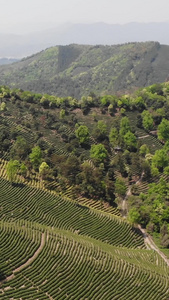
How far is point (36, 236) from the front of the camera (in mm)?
52938

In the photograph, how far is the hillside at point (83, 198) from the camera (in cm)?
4647

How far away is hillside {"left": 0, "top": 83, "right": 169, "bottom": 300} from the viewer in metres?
46.5

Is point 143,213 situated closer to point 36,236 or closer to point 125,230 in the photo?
point 125,230

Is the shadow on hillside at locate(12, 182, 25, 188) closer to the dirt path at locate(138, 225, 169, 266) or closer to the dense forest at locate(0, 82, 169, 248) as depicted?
the dense forest at locate(0, 82, 169, 248)

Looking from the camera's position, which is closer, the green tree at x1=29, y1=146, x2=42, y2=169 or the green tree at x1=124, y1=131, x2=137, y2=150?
the green tree at x1=29, y1=146, x2=42, y2=169

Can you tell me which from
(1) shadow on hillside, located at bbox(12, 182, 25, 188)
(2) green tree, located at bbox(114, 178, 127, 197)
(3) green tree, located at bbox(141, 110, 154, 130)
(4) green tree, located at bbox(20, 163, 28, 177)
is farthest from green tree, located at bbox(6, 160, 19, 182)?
(3) green tree, located at bbox(141, 110, 154, 130)

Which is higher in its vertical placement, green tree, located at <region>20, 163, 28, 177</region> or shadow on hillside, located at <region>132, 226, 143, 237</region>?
green tree, located at <region>20, 163, 28, 177</region>

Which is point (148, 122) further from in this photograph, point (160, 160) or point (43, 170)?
point (43, 170)

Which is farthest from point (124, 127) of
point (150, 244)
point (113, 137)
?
point (150, 244)

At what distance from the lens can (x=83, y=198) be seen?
74.9 metres

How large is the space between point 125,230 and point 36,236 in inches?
891

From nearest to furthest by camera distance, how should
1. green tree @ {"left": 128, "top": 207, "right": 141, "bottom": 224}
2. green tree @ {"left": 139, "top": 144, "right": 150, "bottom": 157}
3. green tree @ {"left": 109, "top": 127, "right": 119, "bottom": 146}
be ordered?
green tree @ {"left": 128, "top": 207, "right": 141, "bottom": 224} → green tree @ {"left": 139, "top": 144, "right": 150, "bottom": 157} → green tree @ {"left": 109, "top": 127, "right": 119, "bottom": 146}

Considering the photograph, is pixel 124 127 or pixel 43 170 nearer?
pixel 43 170

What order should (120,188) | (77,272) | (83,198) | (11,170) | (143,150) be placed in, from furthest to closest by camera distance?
(143,150) → (120,188) → (83,198) → (11,170) → (77,272)
